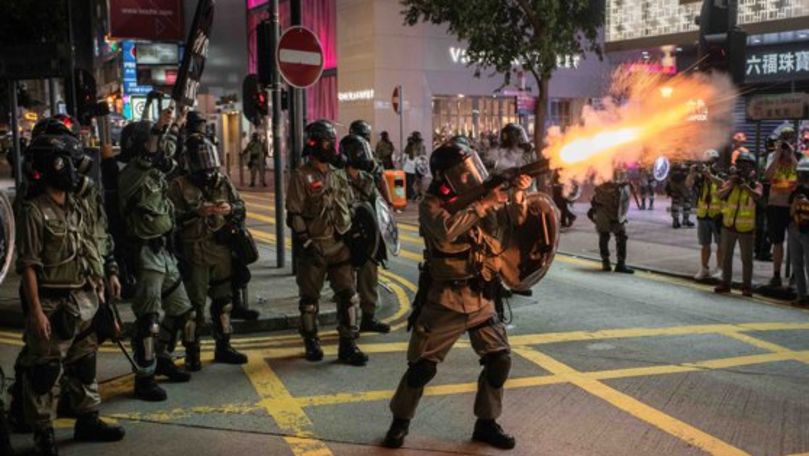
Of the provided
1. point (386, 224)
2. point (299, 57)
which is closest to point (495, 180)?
point (386, 224)

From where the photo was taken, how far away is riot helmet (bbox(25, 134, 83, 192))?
184 inches

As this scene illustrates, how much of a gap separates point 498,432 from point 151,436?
2283 mm

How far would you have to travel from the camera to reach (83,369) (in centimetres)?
498

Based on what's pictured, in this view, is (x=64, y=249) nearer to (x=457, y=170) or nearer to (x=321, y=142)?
(x=457, y=170)

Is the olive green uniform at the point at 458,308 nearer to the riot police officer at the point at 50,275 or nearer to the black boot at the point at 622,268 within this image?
the riot police officer at the point at 50,275

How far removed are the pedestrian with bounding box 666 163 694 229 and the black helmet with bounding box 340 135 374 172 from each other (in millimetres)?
10424

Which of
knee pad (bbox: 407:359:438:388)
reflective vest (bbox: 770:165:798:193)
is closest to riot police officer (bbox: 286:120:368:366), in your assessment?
knee pad (bbox: 407:359:438:388)

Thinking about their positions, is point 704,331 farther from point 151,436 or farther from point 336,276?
point 151,436

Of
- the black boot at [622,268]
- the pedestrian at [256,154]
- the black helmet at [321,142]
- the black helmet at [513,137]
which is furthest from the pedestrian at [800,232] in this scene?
the pedestrian at [256,154]

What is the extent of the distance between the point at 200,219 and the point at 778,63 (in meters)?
21.4

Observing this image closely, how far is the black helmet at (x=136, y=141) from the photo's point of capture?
5.99 m

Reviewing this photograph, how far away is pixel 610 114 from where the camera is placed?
334 inches

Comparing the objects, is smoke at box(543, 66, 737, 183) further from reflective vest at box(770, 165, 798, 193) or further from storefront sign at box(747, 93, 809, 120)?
reflective vest at box(770, 165, 798, 193)

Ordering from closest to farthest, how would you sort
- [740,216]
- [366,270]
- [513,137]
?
[366,270]
[513,137]
[740,216]
